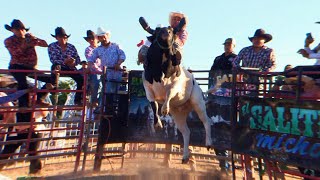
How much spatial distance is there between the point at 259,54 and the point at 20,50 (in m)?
4.63

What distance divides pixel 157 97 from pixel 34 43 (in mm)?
2752

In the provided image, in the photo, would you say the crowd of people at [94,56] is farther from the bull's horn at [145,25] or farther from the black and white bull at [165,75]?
the bull's horn at [145,25]

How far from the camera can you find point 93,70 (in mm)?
8141

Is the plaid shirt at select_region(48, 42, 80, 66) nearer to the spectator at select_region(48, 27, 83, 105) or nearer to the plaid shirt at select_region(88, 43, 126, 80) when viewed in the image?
the spectator at select_region(48, 27, 83, 105)

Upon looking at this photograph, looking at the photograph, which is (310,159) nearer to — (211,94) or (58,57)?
(211,94)

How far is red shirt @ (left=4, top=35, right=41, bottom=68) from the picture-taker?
682 centimetres

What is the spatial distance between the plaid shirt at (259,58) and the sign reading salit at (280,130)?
1339 mm

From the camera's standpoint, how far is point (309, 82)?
501 cm

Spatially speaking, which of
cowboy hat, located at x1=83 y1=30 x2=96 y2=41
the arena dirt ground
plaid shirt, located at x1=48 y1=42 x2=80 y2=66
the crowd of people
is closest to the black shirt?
the crowd of people

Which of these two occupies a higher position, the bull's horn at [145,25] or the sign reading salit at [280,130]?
the bull's horn at [145,25]

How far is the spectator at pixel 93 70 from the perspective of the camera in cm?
788

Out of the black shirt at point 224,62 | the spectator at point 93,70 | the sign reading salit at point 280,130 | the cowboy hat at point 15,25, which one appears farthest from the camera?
the spectator at point 93,70

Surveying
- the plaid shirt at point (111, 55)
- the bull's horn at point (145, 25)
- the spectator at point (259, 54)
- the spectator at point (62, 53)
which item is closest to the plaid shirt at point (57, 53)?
the spectator at point (62, 53)

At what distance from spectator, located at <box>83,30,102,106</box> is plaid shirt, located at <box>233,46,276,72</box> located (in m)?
3.10
